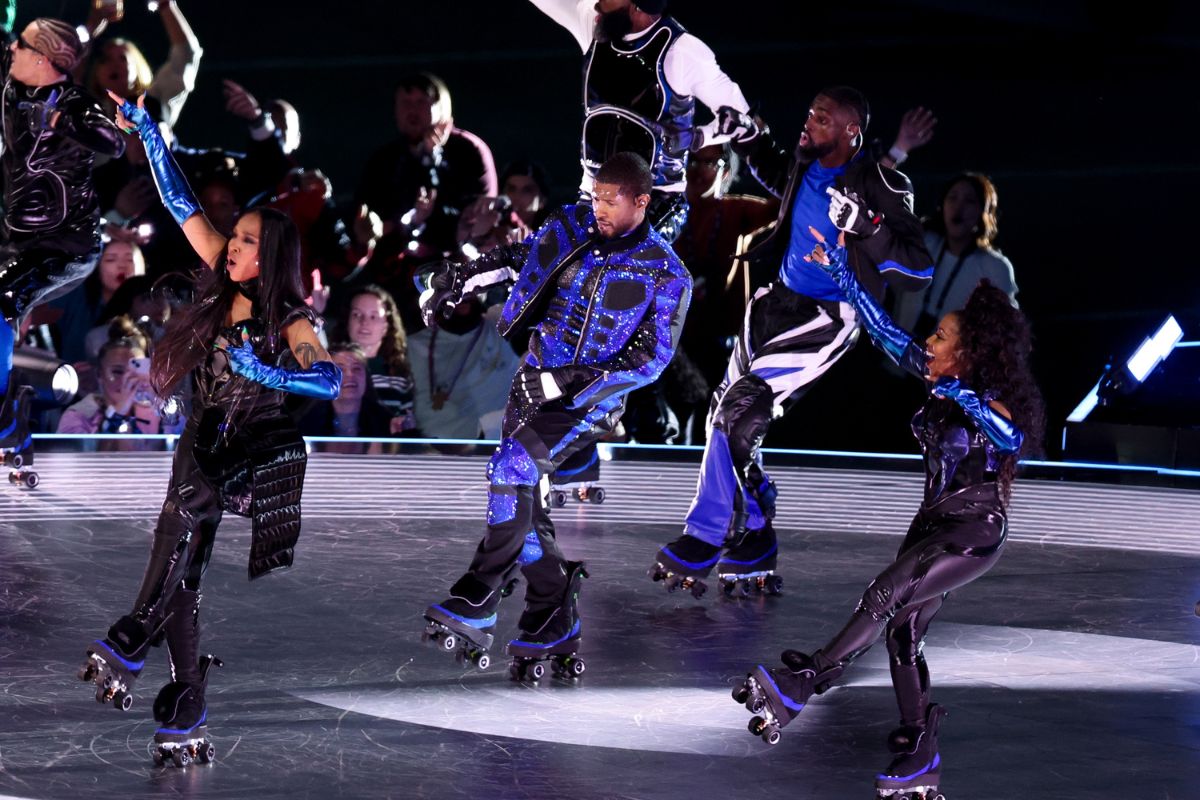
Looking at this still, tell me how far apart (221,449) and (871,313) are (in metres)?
1.68

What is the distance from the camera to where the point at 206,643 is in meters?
5.68

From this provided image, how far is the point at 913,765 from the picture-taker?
4406mm

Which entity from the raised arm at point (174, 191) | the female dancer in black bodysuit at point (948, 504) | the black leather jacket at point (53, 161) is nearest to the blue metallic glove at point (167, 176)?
the raised arm at point (174, 191)

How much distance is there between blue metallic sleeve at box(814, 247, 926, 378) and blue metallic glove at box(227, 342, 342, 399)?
4.48ft

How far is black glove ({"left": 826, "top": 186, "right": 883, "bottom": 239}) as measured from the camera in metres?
6.39

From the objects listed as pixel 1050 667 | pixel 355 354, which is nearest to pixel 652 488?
pixel 355 354

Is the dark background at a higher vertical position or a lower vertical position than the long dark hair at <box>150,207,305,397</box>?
higher

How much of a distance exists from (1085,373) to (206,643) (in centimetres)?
731

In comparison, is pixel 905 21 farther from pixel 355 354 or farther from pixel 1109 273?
pixel 355 354

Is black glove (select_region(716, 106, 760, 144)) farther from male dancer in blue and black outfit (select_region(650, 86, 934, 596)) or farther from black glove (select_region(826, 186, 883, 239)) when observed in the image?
black glove (select_region(826, 186, 883, 239))

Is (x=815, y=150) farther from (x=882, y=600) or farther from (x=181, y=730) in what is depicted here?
(x=181, y=730)

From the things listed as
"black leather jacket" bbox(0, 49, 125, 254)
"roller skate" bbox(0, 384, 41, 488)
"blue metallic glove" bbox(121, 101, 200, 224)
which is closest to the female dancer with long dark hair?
"blue metallic glove" bbox(121, 101, 200, 224)

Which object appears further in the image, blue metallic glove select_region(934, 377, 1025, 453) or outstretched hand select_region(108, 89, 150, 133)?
outstretched hand select_region(108, 89, 150, 133)

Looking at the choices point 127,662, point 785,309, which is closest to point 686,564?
point 785,309
